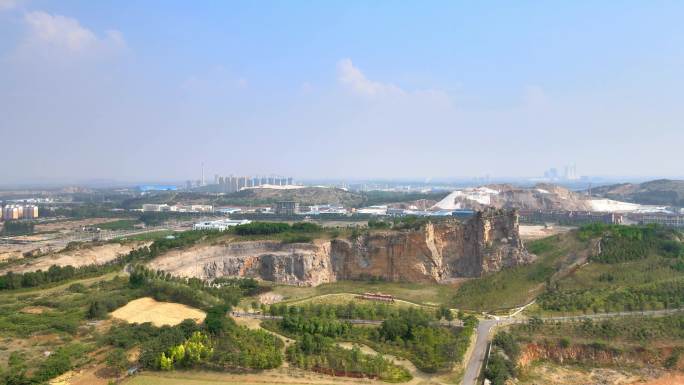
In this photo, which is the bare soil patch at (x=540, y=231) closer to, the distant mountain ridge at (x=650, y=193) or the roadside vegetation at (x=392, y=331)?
the roadside vegetation at (x=392, y=331)

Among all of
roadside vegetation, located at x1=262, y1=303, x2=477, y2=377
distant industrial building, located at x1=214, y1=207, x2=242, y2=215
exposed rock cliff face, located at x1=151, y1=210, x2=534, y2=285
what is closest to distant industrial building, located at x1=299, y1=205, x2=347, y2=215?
distant industrial building, located at x1=214, y1=207, x2=242, y2=215

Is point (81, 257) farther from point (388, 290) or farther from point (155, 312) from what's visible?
point (388, 290)

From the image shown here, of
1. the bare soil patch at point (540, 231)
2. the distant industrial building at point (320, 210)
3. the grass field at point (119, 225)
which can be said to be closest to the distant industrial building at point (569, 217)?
the bare soil patch at point (540, 231)

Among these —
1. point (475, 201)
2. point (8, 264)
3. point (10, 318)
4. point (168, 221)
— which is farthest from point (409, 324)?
point (475, 201)

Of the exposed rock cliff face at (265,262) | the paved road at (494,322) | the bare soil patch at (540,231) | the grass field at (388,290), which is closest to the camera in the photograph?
the paved road at (494,322)

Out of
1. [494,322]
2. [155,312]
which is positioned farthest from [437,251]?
[155,312]
